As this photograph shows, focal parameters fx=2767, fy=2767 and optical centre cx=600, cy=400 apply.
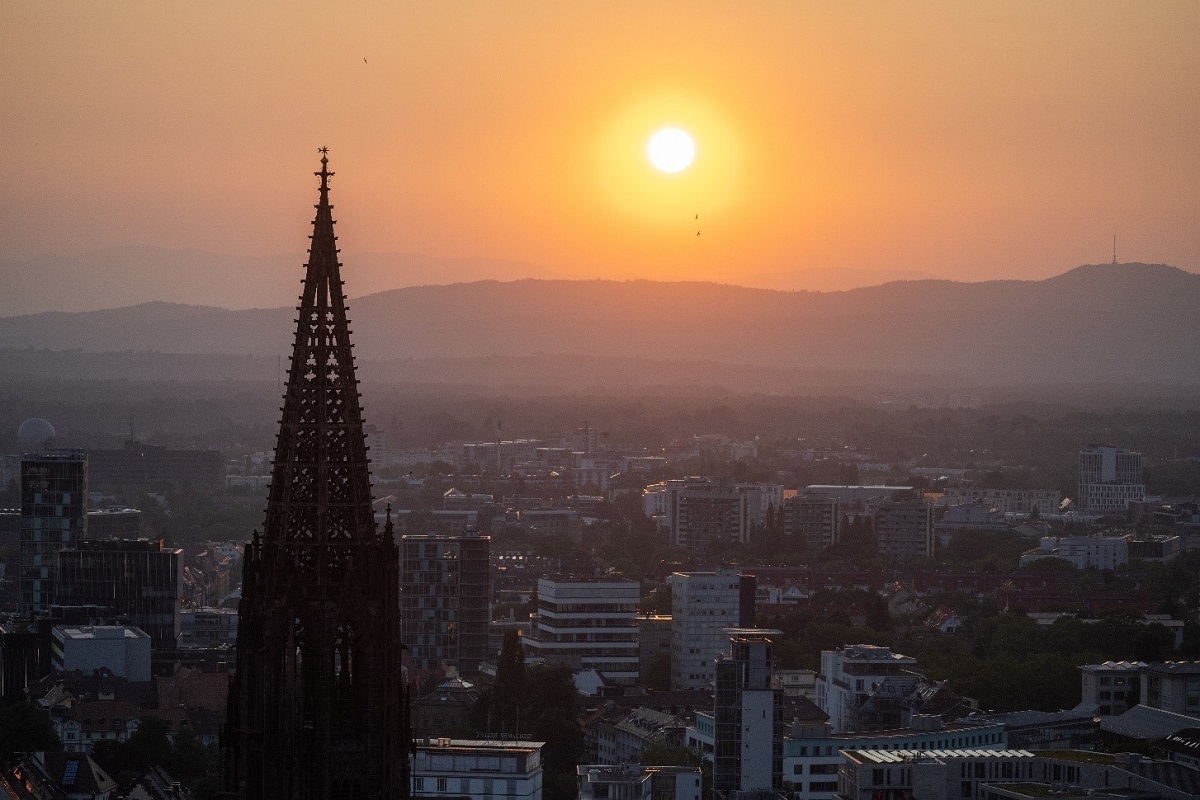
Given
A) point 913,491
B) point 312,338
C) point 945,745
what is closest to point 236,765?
point 312,338

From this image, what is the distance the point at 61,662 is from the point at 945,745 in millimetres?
31837

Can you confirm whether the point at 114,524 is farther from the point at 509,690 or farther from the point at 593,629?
the point at 509,690

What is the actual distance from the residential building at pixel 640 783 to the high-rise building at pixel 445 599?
1330 inches

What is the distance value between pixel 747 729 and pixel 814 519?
101 m

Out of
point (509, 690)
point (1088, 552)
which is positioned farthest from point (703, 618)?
point (1088, 552)

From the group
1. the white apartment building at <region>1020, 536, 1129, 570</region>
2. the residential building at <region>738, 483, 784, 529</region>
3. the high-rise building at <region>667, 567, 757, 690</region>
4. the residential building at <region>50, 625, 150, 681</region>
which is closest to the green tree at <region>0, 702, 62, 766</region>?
the residential building at <region>50, 625, 150, 681</region>

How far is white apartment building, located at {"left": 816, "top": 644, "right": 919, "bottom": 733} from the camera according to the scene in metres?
79.6

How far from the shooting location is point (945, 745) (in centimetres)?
6575

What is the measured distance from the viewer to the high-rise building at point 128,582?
98812mm

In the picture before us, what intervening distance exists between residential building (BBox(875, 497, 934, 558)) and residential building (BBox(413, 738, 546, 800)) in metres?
99.6

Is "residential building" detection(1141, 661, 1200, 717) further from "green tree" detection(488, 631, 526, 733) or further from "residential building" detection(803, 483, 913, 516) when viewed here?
"residential building" detection(803, 483, 913, 516)

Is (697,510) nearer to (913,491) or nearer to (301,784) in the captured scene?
(913,491)

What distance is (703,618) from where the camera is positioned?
97.9 metres

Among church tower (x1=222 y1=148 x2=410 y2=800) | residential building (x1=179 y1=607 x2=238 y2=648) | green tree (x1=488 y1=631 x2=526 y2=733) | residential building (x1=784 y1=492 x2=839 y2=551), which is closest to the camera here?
church tower (x1=222 y1=148 x2=410 y2=800)
